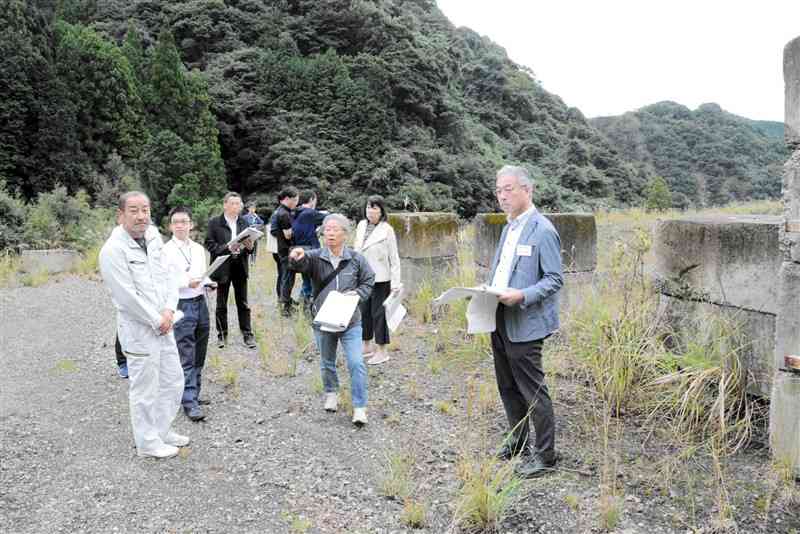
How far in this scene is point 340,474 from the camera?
3639 millimetres

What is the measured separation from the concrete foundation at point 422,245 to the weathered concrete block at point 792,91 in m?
4.90

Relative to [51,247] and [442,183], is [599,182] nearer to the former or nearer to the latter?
[442,183]

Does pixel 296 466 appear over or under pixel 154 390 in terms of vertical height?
under

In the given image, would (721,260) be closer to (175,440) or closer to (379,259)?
(379,259)

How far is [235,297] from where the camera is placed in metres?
6.24

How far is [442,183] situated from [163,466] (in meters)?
26.5

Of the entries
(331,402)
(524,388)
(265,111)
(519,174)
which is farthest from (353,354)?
(265,111)

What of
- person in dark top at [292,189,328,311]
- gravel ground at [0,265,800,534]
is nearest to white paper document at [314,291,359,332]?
gravel ground at [0,265,800,534]

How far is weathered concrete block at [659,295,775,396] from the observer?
3.93 m

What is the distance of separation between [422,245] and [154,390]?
4680 mm

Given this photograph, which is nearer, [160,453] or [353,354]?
[160,453]

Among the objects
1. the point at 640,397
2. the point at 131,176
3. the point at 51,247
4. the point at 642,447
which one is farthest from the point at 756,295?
the point at 131,176

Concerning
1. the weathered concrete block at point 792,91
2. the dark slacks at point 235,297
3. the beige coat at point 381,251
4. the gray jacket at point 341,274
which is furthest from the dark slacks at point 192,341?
the weathered concrete block at point 792,91

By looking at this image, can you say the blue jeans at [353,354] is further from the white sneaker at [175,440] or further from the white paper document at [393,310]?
the white sneaker at [175,440]
